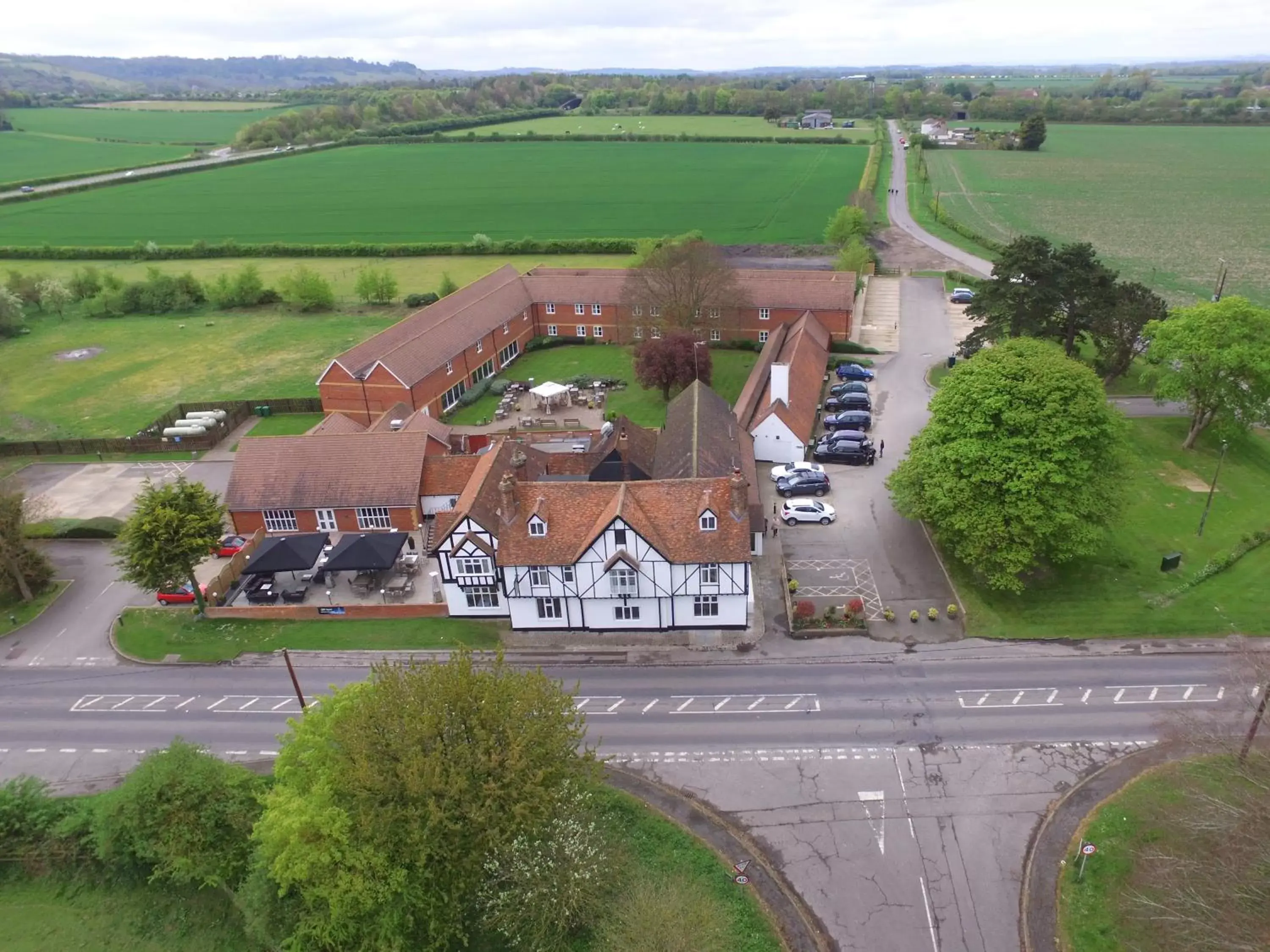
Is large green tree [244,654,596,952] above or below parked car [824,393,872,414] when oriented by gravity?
above

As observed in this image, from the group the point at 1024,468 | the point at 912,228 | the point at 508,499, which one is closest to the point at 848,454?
the point at 1024,468

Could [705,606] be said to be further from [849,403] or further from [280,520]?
[849,403]

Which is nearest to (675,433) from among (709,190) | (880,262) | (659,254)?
(659,254)

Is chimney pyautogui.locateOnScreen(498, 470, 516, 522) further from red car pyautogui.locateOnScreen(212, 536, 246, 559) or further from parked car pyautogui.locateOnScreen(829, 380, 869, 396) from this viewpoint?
parked car pyautogui.locateOnScreen(829, 380, 869, 396)

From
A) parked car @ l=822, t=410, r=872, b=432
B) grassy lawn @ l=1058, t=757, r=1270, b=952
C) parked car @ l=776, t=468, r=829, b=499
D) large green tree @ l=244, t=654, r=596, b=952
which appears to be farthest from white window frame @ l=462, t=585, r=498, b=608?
parked car @ l=822, t=410, r=872, b=432

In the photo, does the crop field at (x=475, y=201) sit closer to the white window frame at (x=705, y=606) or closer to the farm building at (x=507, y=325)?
the farm building at (x=507, y=325)

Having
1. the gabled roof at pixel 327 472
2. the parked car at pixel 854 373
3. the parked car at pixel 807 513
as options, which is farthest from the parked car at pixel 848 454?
the gabled roof at pixel 327 472
